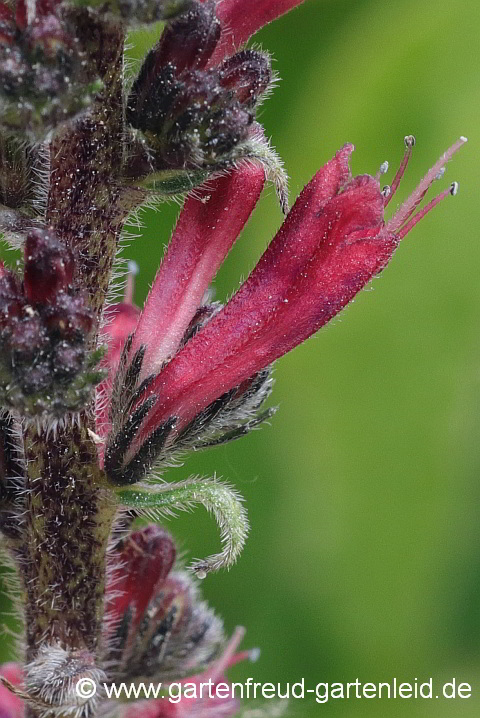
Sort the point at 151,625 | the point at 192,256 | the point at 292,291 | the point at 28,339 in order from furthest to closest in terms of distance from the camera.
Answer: the point at 151,625, the point at 192,256, the point at 292,291, the point at 28,339

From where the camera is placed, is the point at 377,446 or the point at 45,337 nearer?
the point at 45,337

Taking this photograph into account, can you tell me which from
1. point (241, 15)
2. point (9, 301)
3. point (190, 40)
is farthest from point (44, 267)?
point (241, 15)

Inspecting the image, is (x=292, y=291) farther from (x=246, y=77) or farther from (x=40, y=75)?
(x=40, y=75)

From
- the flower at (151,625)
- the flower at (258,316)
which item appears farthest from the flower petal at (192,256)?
the flower at (151,625)

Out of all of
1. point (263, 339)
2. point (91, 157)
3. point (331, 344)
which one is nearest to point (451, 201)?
point (331, 344)

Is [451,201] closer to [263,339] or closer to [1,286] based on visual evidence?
[263,339]

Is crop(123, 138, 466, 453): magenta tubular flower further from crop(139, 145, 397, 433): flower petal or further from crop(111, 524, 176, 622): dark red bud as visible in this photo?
crop(111, 524, 176, 622): dark red bud
